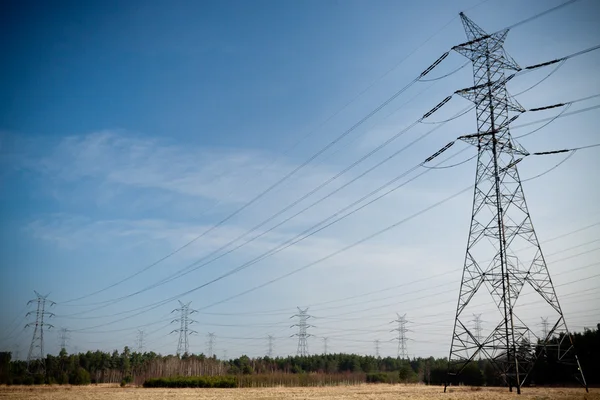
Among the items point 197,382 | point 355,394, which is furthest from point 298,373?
point 355,394

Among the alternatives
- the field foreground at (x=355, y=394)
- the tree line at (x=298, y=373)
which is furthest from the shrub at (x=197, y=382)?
the field foreground at (x=355, y=394)

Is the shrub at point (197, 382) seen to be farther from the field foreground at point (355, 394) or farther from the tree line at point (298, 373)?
the field foreground at point (355, 394)

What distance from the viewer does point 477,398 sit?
26.3 metres

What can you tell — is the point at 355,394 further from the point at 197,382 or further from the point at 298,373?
the point at 298,373

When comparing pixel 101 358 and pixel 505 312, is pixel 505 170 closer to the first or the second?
pixel 505 312

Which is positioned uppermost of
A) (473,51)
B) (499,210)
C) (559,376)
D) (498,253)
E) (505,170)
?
(473,51)

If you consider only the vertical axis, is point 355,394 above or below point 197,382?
above

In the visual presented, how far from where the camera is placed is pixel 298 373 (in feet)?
315

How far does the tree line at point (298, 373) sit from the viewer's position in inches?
1903

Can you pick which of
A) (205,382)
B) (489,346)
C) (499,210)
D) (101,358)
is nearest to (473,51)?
(499,210)

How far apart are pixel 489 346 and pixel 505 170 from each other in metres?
13.1

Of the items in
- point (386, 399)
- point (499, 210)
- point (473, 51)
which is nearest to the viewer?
point (386, 399)

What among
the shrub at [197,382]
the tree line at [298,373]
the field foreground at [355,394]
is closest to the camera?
the field foreground at [355,394]

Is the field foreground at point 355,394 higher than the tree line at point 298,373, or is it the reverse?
the field foreground at point 355,394
